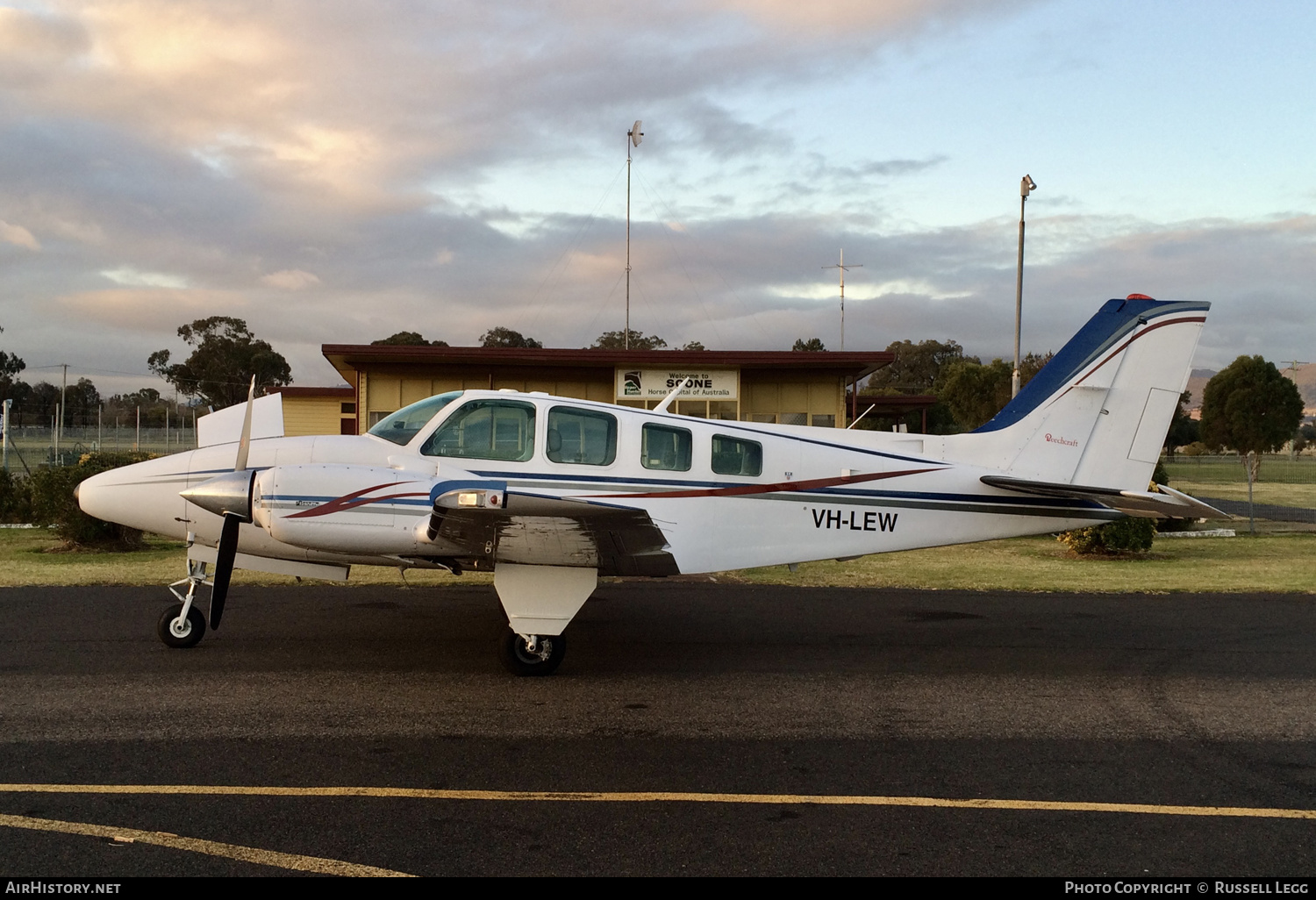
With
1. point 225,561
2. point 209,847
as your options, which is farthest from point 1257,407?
point 209,847

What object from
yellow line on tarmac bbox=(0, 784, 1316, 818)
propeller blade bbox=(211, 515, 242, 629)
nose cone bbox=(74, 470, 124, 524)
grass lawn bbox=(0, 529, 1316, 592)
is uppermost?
nose cone bbox=(74, 470, 124, 524)

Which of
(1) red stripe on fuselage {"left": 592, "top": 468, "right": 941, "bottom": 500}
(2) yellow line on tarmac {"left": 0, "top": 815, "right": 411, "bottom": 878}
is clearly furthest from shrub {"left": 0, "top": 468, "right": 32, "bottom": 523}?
(2) yellow line on tarmac {"left": 0, "top": 815, "right": 411, "bottom": 878}

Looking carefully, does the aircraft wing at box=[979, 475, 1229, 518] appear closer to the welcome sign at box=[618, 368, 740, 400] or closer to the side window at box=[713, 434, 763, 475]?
the side window at box=[713, 434, 763, 475]

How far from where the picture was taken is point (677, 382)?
20703 millimetres

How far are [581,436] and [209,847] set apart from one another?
4.63 m

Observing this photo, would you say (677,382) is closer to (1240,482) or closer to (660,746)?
(660,746)

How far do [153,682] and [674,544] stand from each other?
4.54 m

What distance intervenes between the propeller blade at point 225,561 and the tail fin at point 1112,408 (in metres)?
7.24

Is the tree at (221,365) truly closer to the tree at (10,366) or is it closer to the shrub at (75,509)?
the tree at (10,366)

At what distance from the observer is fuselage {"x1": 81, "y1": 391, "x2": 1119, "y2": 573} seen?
290 inches

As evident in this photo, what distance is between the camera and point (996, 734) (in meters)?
6.34

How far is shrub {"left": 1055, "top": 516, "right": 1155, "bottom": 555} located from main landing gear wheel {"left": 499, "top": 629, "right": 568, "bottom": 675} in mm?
11773
